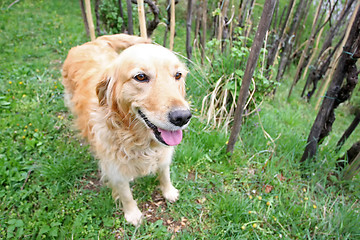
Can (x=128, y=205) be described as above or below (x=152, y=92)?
below

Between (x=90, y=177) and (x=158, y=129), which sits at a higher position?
(x=158, y=129)

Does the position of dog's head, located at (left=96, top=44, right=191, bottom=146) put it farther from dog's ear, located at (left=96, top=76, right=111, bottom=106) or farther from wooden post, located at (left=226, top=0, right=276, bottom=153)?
wooden post, located at (left=226, top=0, right=276, bottom=153)

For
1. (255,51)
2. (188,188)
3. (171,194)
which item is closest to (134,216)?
(171,194)

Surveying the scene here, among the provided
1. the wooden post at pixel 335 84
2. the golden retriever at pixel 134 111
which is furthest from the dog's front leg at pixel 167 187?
the wooden post at pixel 335 84

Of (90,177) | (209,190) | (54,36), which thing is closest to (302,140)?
(209,190)

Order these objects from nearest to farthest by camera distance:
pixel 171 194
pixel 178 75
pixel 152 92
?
pixel 152 92
pixel 178 75
pixel 171 194

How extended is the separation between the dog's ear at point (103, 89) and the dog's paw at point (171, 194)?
107 centimetres

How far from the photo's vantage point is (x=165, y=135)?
1479 millimetres

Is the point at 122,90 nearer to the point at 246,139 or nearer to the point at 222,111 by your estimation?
the point at 222,111

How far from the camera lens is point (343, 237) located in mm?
1799

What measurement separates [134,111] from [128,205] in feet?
3.15

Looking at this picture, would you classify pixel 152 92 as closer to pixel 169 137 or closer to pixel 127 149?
pixel 169 137

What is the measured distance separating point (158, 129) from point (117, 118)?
0.41 meters

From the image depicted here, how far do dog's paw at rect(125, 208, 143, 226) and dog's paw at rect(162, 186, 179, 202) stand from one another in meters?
0.31
